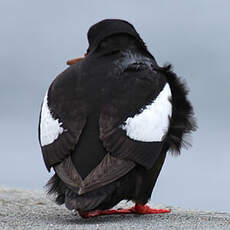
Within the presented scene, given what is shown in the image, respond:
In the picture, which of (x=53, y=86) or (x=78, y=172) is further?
(x=53, y=86)

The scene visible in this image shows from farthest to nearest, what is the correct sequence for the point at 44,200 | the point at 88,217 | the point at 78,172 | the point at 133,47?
the point at 44,200
the point at 133,47
the point at 88,217
the point at 78,172

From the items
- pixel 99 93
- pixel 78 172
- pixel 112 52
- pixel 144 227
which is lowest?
pixel 144 227

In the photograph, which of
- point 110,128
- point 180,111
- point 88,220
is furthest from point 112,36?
point 88,220

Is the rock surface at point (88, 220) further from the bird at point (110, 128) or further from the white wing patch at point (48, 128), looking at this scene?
the white wing patch at point (48, 128)

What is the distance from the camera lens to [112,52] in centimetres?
1138

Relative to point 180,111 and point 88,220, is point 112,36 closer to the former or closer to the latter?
point 180,111

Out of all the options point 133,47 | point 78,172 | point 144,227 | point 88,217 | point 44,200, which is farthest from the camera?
point 44,200

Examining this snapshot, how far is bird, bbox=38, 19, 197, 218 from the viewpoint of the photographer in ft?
33.1

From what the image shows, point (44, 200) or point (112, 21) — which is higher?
point (112, 21)

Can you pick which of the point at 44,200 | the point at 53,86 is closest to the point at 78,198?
the point at 53,86

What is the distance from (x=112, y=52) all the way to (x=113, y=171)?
81.1 inches

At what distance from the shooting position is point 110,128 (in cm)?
1014

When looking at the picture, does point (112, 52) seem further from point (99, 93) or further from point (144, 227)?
point (144, 227)

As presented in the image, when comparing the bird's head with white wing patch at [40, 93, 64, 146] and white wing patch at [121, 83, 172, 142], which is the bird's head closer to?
white wing patch at [121, 83, 172, 142]
